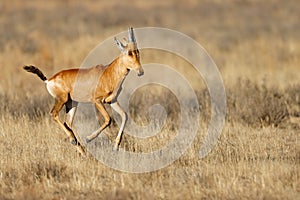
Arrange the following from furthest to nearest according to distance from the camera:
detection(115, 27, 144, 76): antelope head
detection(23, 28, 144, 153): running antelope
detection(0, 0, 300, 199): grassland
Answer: detection(23, 28, 144, 153): running antelope
detection(115, 27, 144, 76): antelope head
detection(0, 0, 300, 199): grassland

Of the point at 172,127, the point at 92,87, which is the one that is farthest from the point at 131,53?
the point at 172,127

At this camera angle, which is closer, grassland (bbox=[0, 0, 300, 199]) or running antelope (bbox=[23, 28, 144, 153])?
grassland (bbox=[0, 0, 300, 199])

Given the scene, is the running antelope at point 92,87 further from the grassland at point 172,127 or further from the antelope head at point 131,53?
the grassland at point 172,127

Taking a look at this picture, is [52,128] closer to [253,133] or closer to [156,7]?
[253,133]

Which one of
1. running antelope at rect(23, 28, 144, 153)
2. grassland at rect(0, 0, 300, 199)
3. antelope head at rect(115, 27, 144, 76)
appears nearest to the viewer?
grassland at rect(0, 0, 300, 199)

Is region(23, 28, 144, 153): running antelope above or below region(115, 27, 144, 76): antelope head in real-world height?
below

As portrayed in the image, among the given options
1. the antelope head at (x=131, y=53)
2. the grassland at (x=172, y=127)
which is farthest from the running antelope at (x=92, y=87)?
the grassland at (x=172, y=127)

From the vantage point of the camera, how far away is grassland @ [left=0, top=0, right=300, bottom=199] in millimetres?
8148

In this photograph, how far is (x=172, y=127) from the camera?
1245 cm

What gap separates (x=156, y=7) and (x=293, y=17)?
10084mm

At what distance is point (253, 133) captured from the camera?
1164 cm

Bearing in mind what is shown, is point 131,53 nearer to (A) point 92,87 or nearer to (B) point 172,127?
(A) point 92,87

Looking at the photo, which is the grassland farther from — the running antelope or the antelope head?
the antelope head

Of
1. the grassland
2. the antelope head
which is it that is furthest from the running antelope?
the grassland
